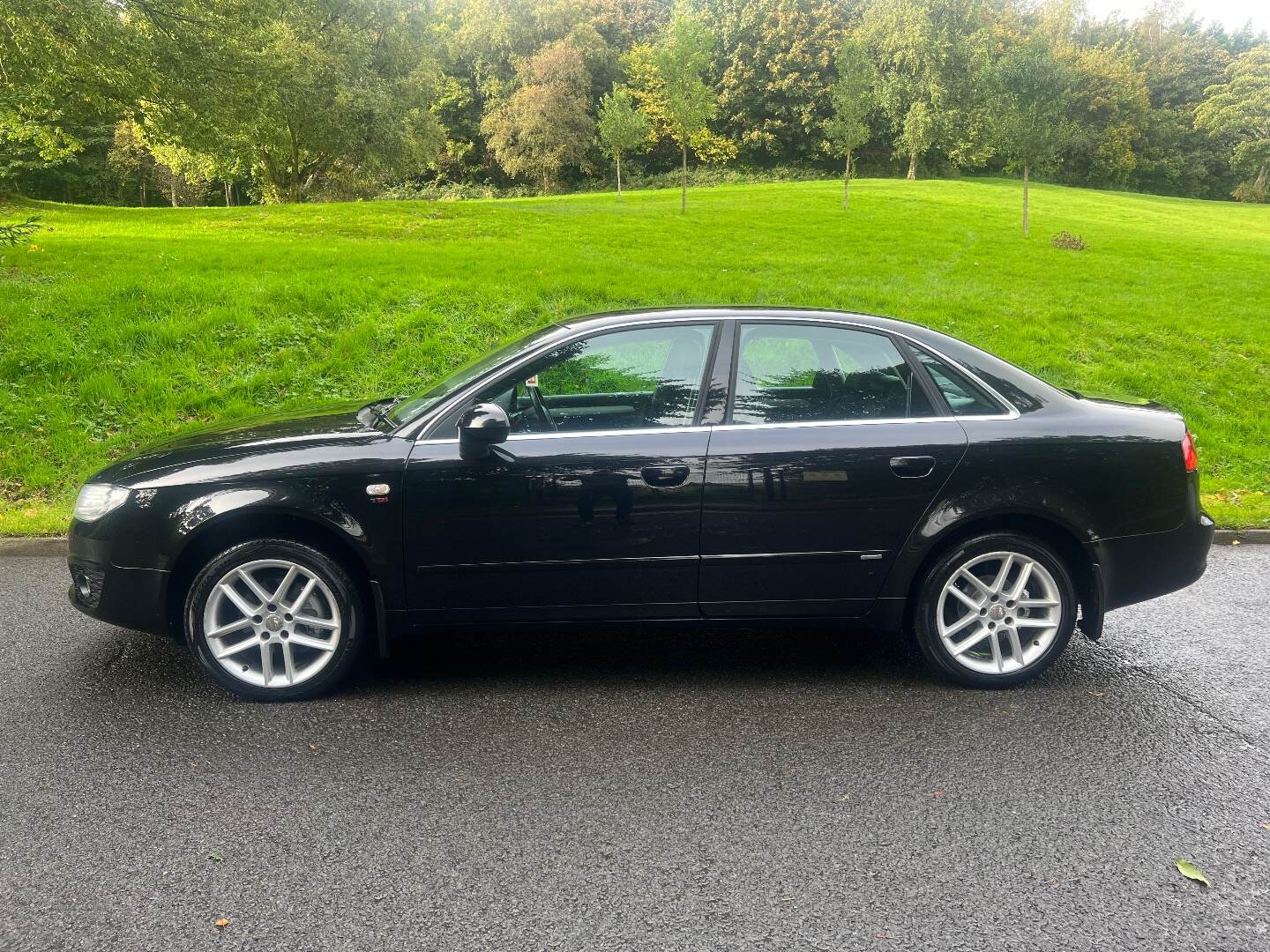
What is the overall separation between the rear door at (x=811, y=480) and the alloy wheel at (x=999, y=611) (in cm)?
38

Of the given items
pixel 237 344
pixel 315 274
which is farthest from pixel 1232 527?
pixel 315 274

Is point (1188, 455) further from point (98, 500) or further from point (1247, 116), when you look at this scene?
point (1247, 116)

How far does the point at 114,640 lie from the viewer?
191 inches

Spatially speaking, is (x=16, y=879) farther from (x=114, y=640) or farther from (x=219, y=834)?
(x=114, y=640)

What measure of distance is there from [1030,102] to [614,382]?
24.2 m

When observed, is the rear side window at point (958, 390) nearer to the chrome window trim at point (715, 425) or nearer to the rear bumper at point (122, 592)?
the chrome window trim at point (715, 425)

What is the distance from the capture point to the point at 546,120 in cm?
5131

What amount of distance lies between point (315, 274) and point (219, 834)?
11075 mm

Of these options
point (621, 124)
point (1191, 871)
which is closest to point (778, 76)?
point (621, 124)

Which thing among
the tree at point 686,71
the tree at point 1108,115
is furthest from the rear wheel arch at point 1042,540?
the tree at point 1108,115

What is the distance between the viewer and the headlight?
4102mm

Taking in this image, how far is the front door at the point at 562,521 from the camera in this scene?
4.02m

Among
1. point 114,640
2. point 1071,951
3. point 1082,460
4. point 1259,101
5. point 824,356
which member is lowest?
point 114,640

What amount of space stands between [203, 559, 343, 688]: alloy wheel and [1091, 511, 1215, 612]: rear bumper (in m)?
3.40
